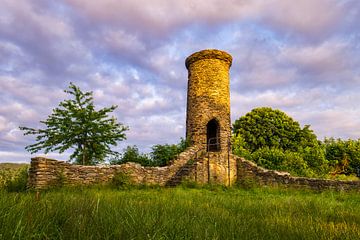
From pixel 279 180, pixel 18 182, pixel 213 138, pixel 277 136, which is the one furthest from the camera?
pixel 277 136

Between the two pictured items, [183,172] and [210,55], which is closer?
[183,172]

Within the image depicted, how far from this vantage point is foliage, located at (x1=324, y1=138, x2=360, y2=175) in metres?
31.7

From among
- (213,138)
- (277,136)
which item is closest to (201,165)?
(213,138)

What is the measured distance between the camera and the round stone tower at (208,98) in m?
17.6

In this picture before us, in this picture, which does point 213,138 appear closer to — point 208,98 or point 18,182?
point 208,98

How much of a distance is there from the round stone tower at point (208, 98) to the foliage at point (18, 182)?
32.5 feet

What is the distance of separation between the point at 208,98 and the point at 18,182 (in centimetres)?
1158

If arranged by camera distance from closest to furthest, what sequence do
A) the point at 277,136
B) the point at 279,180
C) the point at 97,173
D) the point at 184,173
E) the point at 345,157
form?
the point at 97,173 < the point at 279,180 < the point at 184,173 < the point at 277,136 < the point at 345,157

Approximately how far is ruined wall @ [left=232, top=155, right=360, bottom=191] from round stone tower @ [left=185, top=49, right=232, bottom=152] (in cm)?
190

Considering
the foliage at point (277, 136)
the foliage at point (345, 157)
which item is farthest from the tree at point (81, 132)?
the foliage at point (345, 157)

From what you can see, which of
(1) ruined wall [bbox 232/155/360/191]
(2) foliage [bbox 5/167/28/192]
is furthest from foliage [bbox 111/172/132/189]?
(1) ruined wall [bbox 232/155/360/191]

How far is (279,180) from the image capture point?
1455 cm

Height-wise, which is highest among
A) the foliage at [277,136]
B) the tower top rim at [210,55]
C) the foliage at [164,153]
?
the tower top rim at [210,55]

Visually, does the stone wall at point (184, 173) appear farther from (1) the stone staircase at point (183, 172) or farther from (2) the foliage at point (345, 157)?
(2) the foliage at point (345, 157)
